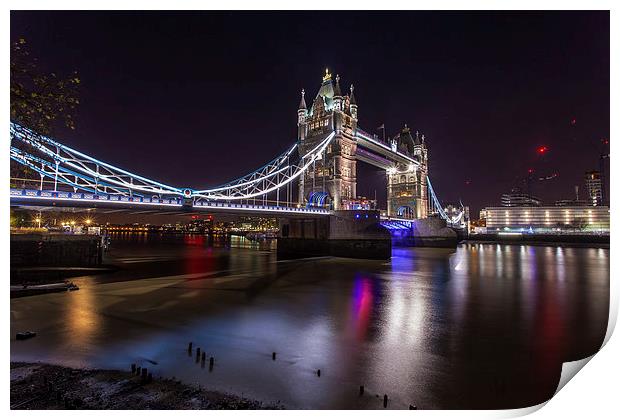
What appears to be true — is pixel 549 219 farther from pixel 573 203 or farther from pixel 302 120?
pixel 302 120

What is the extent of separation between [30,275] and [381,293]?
19301mm

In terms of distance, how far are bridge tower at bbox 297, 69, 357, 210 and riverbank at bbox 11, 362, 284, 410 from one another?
35.3 m

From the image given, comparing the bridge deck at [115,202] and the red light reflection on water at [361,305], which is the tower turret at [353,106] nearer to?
the bridge deck at [115,202]

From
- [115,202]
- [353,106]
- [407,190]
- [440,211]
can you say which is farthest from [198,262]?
[440,211]

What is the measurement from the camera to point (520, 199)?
334ft

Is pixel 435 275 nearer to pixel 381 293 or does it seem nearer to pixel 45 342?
pixel 381 293

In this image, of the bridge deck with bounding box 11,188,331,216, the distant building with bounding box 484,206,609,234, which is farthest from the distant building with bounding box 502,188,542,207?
the bridge deck with bounding box 11,188,331,216

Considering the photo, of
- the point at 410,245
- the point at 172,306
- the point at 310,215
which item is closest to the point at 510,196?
the point at 410,245

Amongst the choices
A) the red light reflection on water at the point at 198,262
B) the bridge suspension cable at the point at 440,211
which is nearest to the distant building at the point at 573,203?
the bridge suspension cable at the point at 440,211

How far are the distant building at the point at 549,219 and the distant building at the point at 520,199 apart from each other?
4.38 m

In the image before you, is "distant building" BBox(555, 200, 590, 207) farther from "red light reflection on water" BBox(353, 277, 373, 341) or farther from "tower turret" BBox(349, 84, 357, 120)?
"red light reflection on water" BBox(353, 277, 373, 341)

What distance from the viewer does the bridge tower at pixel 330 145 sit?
137 ft

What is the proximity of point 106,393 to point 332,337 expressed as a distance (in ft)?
17.4

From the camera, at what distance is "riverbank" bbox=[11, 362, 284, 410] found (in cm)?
529
